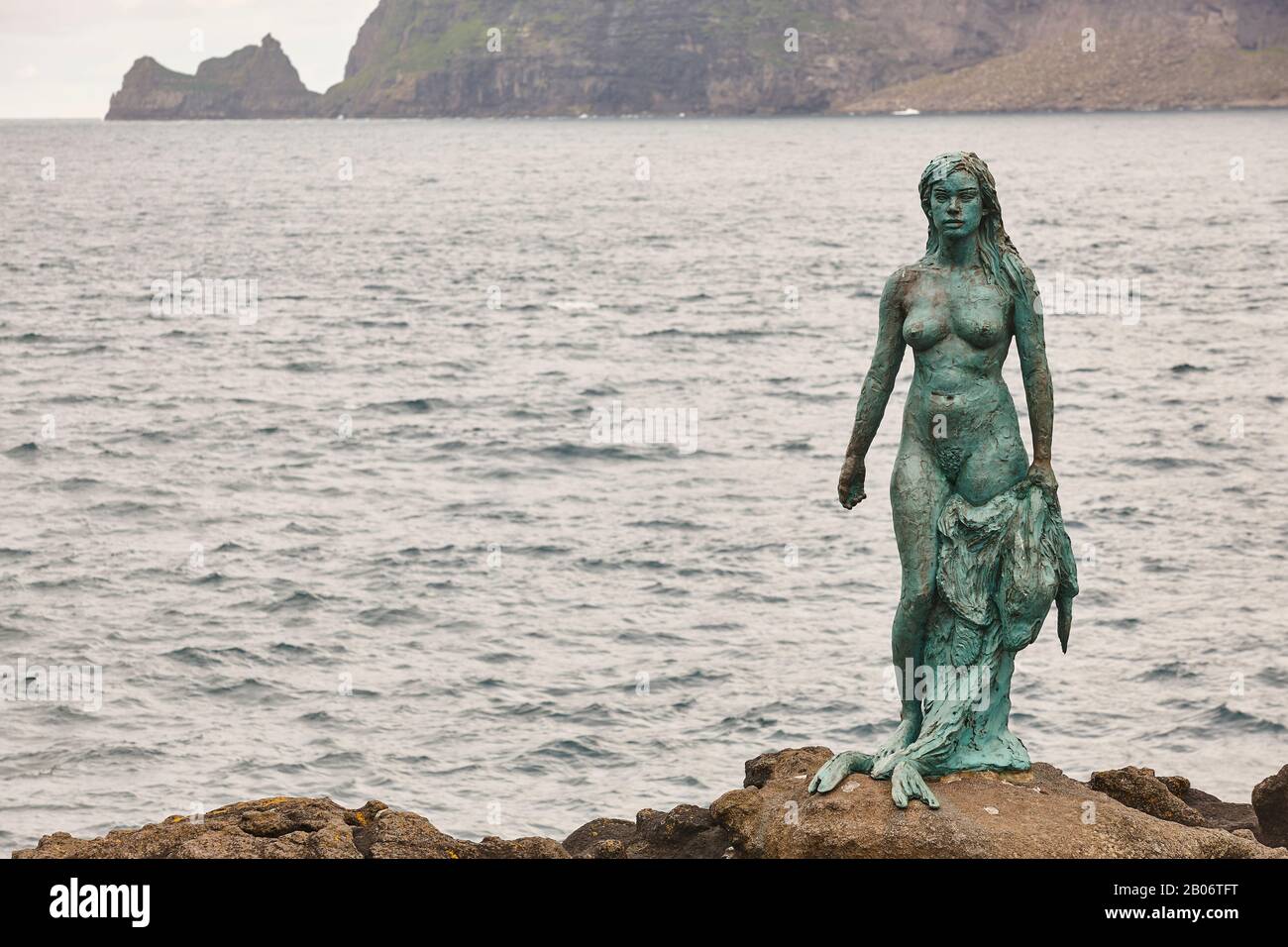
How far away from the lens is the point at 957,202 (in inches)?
420

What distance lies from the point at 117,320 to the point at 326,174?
83.0 m

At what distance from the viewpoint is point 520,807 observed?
19.9 meters

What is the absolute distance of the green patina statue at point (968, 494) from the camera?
10812mm

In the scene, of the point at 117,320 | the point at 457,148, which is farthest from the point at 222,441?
the point at 457,148

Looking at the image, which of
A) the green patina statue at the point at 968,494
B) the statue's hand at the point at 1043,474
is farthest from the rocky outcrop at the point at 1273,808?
the statue's hand at the point at 1043,474

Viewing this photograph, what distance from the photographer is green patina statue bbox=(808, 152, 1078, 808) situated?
1081cm

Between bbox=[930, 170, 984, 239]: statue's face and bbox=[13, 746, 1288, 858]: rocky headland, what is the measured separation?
11.1 ft

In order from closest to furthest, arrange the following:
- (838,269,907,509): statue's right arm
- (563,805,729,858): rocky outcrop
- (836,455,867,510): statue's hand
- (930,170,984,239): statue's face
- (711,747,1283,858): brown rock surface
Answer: (711,747,1283,858): brown rock surface
(930,170,984,239): statue's face
(838,269,907,509): statue's right arm
(836,455,867,510): statue's hand
(563,805,729,858): rocky outcrop

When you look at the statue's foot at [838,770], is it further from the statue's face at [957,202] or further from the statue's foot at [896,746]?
the statue's face at [957,202]

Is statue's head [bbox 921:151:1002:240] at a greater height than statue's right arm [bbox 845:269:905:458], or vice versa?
statue's head [bbox 921:151:1002:240]

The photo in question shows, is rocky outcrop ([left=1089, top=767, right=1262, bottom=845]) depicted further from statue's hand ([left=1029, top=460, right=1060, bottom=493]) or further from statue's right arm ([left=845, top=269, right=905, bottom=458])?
statue's right arm ([left=845, top=269, right=905, bottom=458])

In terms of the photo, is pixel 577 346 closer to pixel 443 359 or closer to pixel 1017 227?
pixel 443 359

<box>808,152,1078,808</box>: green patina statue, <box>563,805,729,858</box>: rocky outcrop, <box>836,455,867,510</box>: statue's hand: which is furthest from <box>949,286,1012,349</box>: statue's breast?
<box>563,805,729,858</box>: rocky outcrop

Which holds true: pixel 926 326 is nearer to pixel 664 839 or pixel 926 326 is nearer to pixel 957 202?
pixel 957 202
